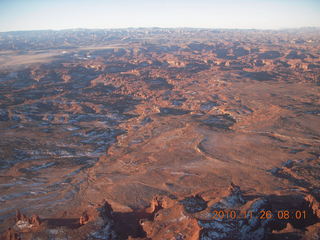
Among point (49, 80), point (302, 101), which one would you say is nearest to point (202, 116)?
point (302, 101)

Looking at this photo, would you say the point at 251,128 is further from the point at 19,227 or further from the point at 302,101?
the point at 19,227
